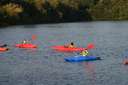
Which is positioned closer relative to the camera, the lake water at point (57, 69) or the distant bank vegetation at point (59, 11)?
the lake water at point (57, 69)

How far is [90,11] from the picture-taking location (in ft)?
627

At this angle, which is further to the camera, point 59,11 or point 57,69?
point 59,11

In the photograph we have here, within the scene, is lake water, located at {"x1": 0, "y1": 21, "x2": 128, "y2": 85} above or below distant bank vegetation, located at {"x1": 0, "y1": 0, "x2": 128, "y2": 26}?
above

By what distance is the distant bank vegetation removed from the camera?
150m

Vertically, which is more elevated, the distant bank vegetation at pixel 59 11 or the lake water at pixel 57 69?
the lake water at pixel 57 69

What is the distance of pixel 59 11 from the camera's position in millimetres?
175000

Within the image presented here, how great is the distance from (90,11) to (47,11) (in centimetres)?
2628

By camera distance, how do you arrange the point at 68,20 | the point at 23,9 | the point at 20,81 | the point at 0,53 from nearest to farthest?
the point at 20,81, the point at 0,53, the point at 23,9, the point at 68,20

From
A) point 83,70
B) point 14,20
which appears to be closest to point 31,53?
point 83,70

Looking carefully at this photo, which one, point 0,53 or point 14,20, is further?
point 14,20

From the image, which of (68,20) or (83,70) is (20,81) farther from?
(68,20)

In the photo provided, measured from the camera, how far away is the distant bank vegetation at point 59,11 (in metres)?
150

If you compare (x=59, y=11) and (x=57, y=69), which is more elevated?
(x=57, y=69)

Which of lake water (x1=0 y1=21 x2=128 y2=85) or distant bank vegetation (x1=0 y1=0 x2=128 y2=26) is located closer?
lake water (x1=0 y1=21 x2=128 y2=85)
